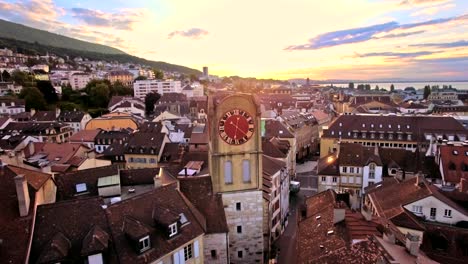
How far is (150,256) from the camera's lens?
19922mm

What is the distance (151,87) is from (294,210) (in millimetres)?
137141

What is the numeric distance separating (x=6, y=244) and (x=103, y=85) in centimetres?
12429

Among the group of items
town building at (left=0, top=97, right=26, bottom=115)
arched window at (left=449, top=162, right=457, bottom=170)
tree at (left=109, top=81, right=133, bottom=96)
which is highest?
tree at (left=109, top=81, right=133, bottom=96)

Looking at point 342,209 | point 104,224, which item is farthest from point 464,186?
point 104,224

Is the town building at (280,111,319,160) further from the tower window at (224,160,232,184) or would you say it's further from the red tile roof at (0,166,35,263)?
the red tile roof at (0,166,35,263)

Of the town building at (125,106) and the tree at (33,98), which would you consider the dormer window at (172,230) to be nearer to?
the town building at (125,106)

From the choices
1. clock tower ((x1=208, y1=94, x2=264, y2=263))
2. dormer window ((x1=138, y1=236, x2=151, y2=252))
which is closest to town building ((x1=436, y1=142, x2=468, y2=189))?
clock tower ((x1=208, y1=94, x2=264, y2=263))

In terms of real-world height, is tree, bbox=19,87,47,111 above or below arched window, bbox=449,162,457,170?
above

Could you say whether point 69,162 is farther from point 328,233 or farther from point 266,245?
point 328,233

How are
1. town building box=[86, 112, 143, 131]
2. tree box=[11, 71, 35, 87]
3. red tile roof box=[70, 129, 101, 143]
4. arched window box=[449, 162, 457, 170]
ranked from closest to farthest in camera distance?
arched window box=[449, 162, 457, 170] < red tile roof box=[70, 129, 101, 143] < town building box=[86, 112, 143, 131] < tree box=[11, 71, 35, 87]

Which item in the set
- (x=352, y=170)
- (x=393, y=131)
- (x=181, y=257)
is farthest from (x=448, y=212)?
(x=393, y=131)

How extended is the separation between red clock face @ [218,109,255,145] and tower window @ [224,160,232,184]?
1899 mm

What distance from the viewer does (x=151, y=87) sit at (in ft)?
556

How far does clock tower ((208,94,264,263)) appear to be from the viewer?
27.2 metres
